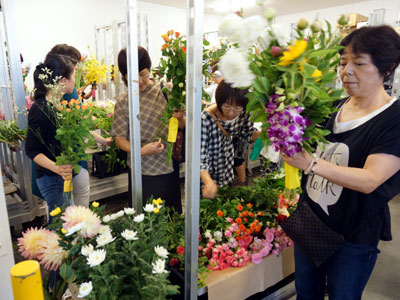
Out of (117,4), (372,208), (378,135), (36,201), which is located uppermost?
(117,4)

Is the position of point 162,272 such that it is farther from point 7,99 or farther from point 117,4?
point 117,4

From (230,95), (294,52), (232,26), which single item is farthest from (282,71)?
(230,95)

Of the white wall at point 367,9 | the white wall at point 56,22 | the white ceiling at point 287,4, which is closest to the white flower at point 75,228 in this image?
the white wall at point 56,22

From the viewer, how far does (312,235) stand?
1.28 m

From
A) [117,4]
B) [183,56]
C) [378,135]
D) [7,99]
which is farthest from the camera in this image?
[117,4]

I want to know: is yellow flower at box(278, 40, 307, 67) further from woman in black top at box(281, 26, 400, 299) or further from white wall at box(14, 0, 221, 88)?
white wall at box(14, 0, 221, 88)

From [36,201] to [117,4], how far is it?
17.9 feet

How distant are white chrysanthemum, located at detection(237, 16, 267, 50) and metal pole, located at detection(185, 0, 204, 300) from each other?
15 centimetres

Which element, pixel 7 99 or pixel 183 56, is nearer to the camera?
pixel 183 56

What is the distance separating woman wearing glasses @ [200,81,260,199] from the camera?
5.40ft

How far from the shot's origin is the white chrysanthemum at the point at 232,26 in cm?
88

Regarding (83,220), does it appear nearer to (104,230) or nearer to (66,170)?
(104,230)

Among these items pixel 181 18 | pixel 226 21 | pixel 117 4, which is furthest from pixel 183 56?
pixel 181 18

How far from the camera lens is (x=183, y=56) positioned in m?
1.61
